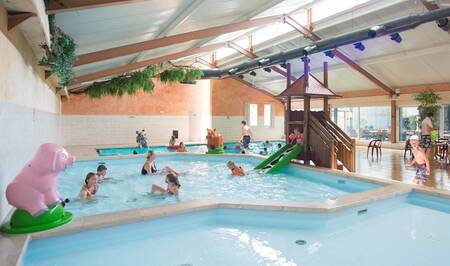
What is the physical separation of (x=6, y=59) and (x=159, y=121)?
12.6 m

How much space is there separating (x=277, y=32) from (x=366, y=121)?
25.0 feet

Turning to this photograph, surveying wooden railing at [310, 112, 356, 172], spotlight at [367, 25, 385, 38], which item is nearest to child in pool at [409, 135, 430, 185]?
wooden railing at [310, 112, 356, 172]

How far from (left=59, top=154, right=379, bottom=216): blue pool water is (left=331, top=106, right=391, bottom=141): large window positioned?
9806mm

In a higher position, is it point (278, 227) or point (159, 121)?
point (159, 121)

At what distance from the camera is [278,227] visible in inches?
150

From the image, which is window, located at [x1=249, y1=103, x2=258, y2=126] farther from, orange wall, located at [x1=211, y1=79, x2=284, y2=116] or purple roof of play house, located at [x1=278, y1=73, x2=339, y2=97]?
purple roof of play house, located at [x1=278, y1=73, x2=339, y2=97]

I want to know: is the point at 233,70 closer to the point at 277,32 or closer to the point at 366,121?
the point at 277,32

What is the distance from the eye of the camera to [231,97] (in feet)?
58.4

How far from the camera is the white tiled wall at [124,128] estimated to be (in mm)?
13940

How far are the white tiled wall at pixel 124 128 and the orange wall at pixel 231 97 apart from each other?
1.09 m

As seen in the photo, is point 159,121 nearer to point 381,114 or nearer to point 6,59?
point 381,114

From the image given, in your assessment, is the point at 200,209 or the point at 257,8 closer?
the point at 200,209

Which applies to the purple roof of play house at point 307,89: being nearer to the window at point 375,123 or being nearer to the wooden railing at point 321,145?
the wooden railing at point 321,145

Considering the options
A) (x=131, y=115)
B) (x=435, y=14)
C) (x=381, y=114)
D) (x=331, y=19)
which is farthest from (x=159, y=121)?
(x=435, y=14)
